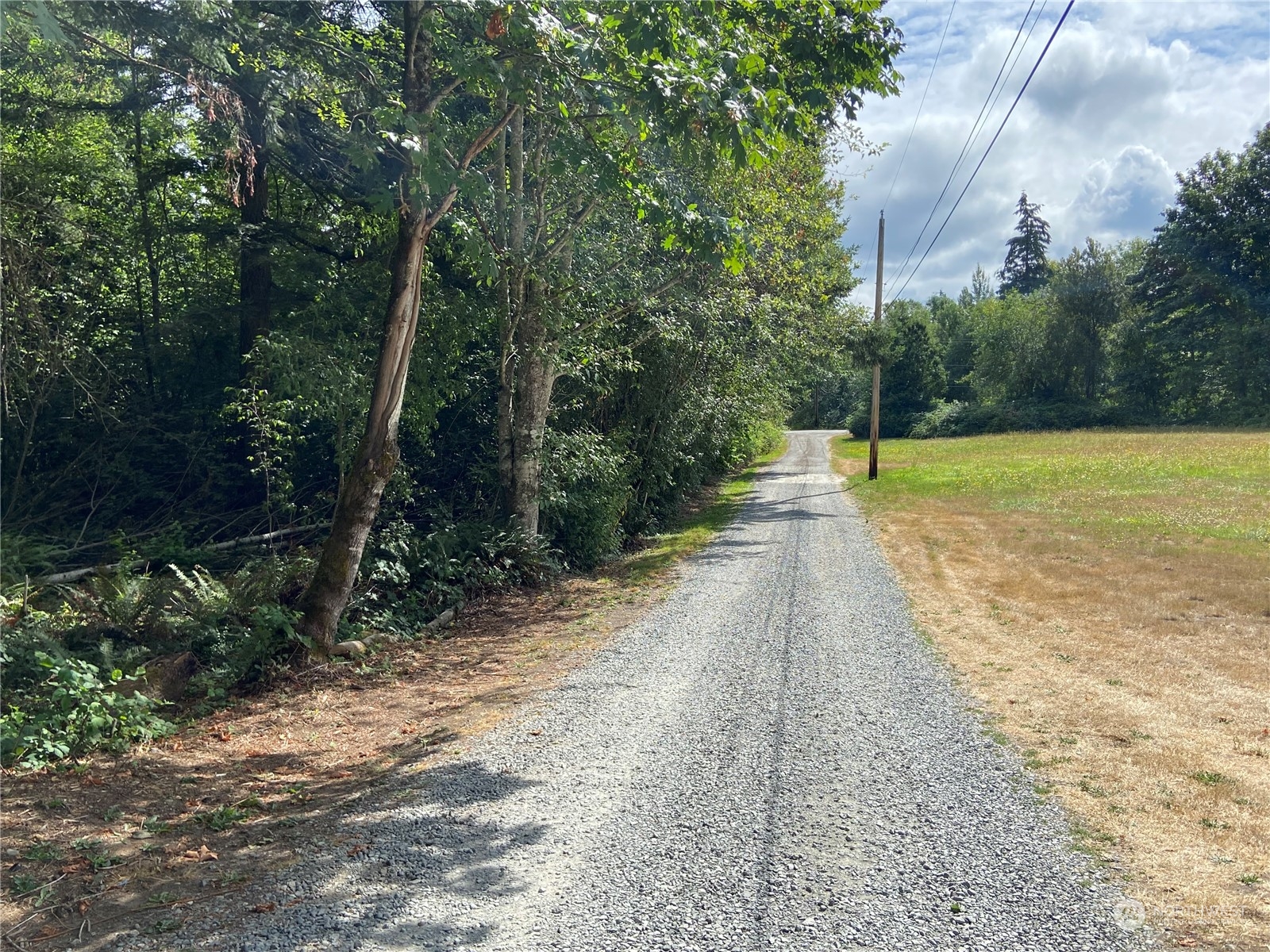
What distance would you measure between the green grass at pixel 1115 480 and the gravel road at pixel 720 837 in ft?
34.5

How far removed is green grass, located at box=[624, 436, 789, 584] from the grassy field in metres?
3.26

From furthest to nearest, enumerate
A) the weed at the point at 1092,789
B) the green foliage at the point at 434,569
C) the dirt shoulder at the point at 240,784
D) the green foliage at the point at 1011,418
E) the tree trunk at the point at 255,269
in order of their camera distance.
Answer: the green foliage at the point at 1011,418 → the tree trunk at the point at 255,269 → the green foliage at the point at 434,569 → the weed at the point at 1092,789 → the dirt shoulder at the point at 240,784

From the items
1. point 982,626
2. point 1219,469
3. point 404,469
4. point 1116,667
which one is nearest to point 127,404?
point 404,469

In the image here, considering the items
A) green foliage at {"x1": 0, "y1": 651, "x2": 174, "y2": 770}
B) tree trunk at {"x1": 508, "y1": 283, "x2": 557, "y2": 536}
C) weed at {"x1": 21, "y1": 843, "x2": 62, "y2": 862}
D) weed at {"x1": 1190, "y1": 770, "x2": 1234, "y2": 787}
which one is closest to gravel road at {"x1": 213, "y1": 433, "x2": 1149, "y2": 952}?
weed at {"x1": 1190, "y1": 770, "x2": 1234, "y2": 787}

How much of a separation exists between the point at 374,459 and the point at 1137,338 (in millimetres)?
55777

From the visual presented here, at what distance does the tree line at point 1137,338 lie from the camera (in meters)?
46.9

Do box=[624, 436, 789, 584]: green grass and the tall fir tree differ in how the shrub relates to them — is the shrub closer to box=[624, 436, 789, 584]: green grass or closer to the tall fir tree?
box=[624, 436, 789, 584]: green grass

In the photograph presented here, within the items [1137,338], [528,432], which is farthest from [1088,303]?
[528,432]

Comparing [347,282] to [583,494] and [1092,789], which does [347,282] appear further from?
[1092,789]

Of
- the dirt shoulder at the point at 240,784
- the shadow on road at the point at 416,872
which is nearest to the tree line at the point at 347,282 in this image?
the dirt shoulder at the point at 240,784

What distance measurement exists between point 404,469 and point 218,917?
25.5 feet

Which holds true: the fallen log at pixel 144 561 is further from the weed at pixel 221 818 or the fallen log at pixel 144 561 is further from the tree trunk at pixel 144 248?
the weed at pixel 221 818

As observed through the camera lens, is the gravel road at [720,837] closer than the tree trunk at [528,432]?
Yes

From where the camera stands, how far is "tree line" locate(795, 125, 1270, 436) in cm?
4691
